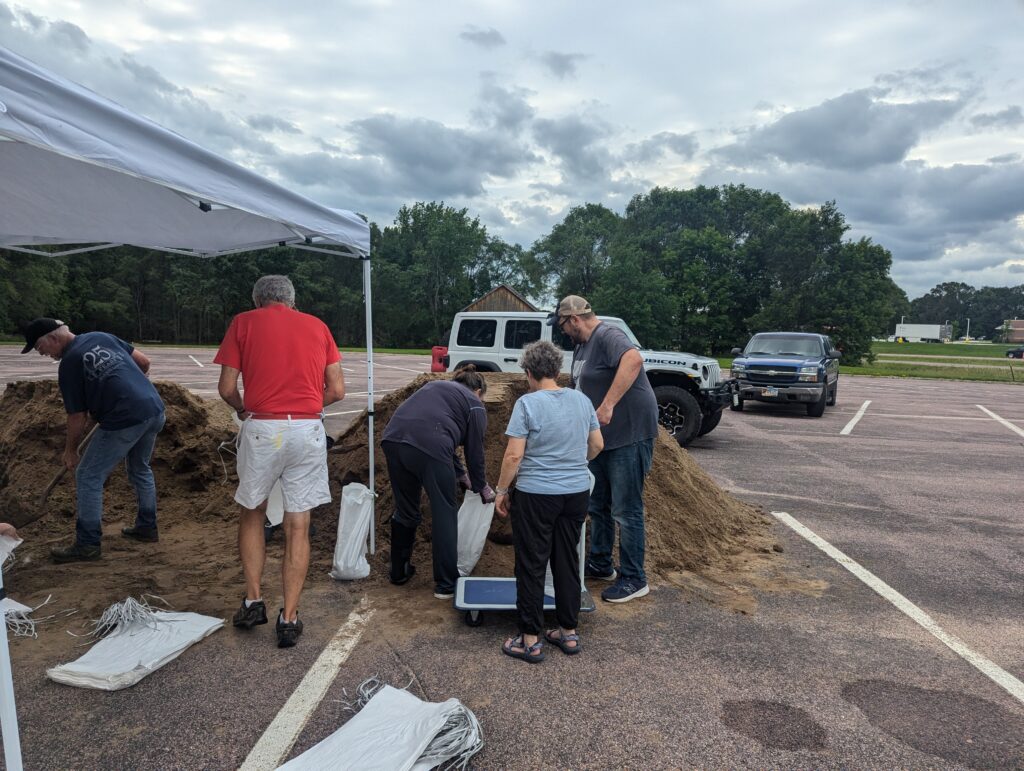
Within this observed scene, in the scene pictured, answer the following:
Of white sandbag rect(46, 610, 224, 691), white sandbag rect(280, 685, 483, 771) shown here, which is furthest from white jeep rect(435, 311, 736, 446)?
white sandbag rect(280, 685, 483, 771)

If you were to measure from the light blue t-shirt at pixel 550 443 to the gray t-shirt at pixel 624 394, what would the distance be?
652mm

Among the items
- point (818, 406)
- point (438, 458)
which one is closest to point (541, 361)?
point (438, 458)

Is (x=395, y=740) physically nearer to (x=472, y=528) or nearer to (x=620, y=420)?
(x=472, y=528)

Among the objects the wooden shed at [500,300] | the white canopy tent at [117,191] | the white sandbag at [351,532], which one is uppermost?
the wooden shed at [500,300]

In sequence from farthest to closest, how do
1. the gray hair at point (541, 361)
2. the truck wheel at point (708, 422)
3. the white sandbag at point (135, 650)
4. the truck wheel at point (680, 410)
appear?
the truck wheel at point (708, 422) → the truck wheel at point (680, 410) → the gray hair at point (541, 361) → the white sandbag at point (135, 650)

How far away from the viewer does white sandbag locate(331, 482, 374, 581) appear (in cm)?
412

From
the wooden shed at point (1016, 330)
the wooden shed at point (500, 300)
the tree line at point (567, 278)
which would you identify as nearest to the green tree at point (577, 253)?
the tree line at point (567, 278)

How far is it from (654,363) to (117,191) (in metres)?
7.14

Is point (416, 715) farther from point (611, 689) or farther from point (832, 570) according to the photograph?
point (832, 570)

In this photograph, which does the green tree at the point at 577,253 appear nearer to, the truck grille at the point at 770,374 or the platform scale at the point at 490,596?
the truck grille at the point at 770,374

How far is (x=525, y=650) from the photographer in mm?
3201

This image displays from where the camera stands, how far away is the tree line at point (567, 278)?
134 ft

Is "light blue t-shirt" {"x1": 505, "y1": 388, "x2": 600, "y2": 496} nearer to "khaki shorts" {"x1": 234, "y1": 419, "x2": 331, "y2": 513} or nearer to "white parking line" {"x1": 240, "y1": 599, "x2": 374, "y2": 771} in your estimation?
"khaki shorts" {"x1": 234, "y1": 419, "x2": 331, "y2": 513}

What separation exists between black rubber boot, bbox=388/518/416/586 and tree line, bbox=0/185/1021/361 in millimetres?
34662
